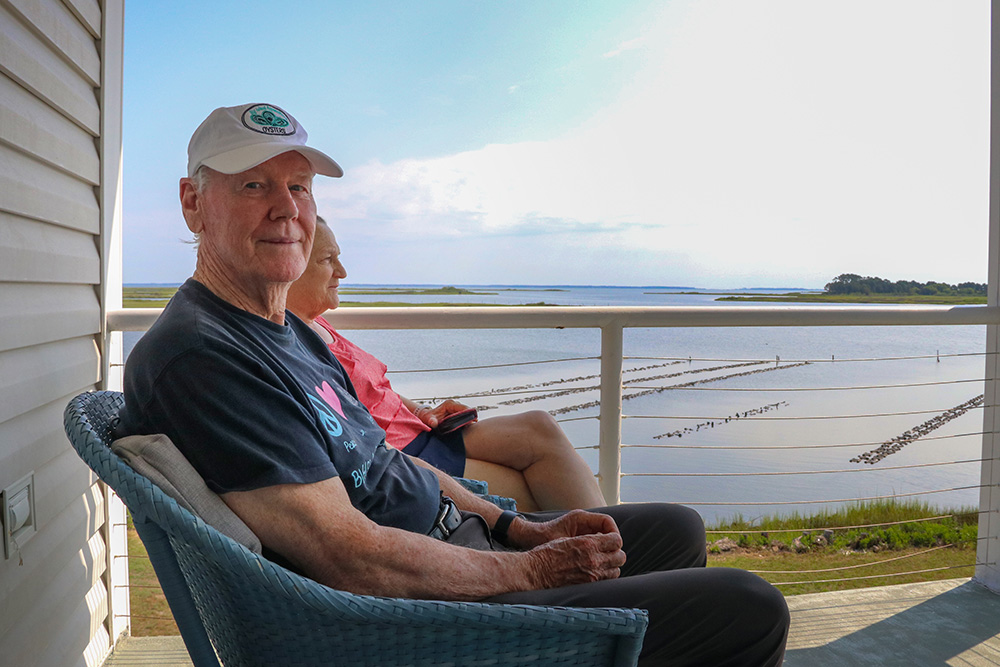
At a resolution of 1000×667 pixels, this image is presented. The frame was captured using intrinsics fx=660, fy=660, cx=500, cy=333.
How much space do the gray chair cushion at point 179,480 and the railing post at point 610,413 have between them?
1.68m

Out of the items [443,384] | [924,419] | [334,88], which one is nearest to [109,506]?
[443,384]

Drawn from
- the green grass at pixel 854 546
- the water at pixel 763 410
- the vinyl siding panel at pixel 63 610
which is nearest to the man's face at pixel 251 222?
the vinyl siding panel at pixel 63 610

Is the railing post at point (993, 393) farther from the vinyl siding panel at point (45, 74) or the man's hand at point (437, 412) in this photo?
the vinyl siding panel at point (45, 74)

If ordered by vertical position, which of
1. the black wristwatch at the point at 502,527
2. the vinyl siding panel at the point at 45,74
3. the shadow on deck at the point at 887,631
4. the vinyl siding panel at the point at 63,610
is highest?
the vinyl siding panel at the point at 45,74

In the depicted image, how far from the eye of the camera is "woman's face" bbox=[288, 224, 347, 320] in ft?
6.55

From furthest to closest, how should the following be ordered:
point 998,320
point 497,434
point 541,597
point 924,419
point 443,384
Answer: point 924,419 → point 443,384 → point 998,320 → point 497,434 → point 541,597

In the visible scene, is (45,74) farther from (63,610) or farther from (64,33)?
(63,610)

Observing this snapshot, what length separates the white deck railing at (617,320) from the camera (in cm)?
229

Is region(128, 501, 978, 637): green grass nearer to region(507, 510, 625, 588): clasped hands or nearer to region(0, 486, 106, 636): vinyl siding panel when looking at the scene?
region(0, 486, 106, 636): vinyl siding panel

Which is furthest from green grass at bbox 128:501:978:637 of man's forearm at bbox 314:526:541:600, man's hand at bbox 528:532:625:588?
man's forearm at bbox 314:526:541:600

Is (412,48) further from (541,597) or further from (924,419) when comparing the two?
(541,597)

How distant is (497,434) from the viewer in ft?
6.95

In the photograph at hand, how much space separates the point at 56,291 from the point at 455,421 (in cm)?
115

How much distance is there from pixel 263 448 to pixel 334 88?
2112 centimetres
